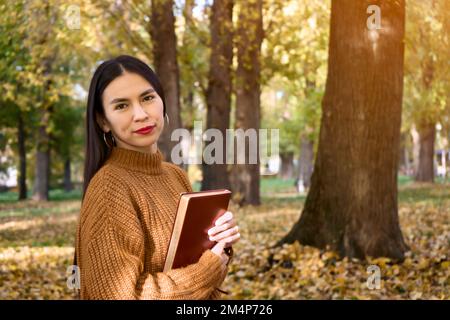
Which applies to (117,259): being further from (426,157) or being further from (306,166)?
(306,166)

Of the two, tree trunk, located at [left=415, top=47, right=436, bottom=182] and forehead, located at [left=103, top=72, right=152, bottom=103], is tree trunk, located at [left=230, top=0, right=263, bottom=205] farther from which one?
forehead, located at [left=103, top=72, right=152, bottom=103]

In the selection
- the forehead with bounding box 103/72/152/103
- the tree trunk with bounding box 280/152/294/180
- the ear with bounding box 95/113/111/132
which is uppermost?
the forehead with bounding box 103/72/152/103

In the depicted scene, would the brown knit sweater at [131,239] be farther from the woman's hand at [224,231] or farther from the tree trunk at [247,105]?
the tree trunk at [247,105]

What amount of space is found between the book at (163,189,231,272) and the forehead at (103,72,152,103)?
1.41 ft

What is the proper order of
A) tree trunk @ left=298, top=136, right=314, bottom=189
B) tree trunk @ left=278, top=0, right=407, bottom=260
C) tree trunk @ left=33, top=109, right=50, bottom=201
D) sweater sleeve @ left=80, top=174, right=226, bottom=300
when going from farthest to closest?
tree trunk @ left=298, top=136, right=314, bottom=189 < tree trunk @ left=33, top=109, right=50, bottom=201 < tree trunk @ left=278, top=0, right=407, bottom=260 < sweater sleeve @ left=80, top=174, right=226, bottom=300

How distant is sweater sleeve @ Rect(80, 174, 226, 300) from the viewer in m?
2.12

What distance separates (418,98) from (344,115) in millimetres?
10016

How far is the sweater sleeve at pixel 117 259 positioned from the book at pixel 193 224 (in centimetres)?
9

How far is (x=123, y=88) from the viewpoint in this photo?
2.31 metres

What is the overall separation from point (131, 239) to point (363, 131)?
20.8ft

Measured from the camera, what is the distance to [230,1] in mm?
14914

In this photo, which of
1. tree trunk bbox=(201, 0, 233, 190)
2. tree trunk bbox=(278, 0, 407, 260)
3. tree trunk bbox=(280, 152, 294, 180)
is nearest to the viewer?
tree trunk bbox=(278, 0, 407, 260)

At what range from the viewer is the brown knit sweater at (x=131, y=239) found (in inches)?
83.7

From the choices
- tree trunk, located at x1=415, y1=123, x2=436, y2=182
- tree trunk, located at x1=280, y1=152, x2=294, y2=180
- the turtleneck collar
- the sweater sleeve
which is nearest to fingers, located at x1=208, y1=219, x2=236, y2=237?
the sweater sleeve
